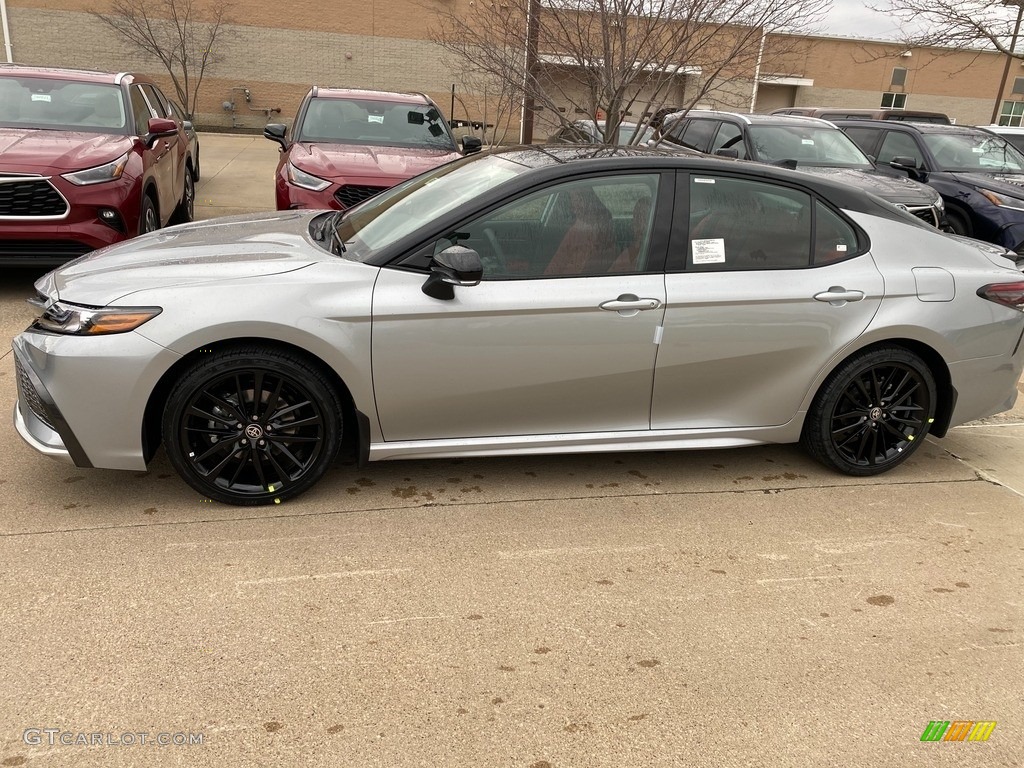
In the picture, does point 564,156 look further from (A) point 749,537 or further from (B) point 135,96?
(B) point 135,96

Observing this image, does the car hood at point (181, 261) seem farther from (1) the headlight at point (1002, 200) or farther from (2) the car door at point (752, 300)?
(1) the headlight at point (1002, 200)

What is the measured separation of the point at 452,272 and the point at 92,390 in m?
1.51

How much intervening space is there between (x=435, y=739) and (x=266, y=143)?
21.7 meters

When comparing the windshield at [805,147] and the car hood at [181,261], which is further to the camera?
the windshield at [805,147]

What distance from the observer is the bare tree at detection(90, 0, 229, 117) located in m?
25.4

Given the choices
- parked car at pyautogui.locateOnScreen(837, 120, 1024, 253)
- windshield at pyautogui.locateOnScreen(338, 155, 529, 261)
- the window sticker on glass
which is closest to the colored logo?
the window sticker on glass

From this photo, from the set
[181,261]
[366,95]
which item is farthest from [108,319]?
[366,95]

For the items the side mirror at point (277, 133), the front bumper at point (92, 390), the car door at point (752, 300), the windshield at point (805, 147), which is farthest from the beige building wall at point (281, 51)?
the front bumper at point (92, 390)

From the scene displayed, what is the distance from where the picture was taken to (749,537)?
12.1 feet

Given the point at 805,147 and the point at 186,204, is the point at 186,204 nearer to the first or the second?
the point at 186,204

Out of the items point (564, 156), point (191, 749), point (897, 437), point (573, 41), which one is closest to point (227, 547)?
point (191, 749)

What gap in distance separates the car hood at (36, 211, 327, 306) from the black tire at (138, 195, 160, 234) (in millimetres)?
2826

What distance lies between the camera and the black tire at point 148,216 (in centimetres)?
678

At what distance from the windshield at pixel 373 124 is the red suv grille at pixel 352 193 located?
1.25 meters
